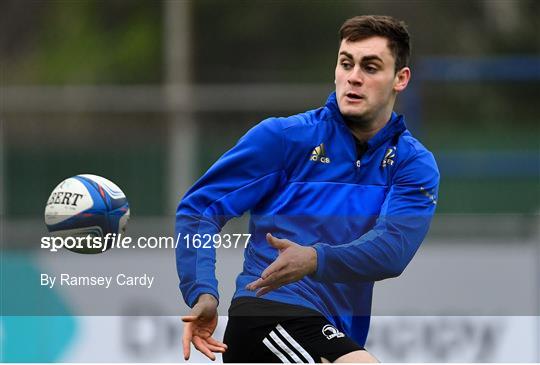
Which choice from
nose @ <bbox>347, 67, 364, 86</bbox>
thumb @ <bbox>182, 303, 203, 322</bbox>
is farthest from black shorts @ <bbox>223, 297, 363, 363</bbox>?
nose @ <bbox>347, 67, 364, 86</bbox>

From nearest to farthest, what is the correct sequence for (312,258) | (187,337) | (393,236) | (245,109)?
(187,337)
(312,258)
(393,236)
(245,109)

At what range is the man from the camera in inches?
135

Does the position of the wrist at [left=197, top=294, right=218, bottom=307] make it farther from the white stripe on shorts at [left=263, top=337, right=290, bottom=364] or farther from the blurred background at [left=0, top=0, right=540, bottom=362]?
the blurred background at [left=0, top=0, right=540, bottom=362]

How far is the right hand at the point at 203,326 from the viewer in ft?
10.9

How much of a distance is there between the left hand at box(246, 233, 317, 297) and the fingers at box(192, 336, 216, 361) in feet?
0.88

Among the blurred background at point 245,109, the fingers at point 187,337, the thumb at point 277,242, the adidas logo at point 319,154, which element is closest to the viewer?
the fingers at point 187,337

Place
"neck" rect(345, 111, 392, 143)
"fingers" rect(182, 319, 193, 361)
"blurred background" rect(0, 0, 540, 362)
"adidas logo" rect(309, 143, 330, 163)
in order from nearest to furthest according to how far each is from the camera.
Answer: "fingers" rect(182, 319, 193, 361) → "adidas logo" rect(309, 143, 330, 163) → "neck" rect(345, 111, 392, 143) → "blurred background" rect(0, 0, 540, 362)

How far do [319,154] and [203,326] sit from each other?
0.64m

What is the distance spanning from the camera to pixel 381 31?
3607 millimetres

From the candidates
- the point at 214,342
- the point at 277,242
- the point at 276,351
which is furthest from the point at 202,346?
the point at 277,242

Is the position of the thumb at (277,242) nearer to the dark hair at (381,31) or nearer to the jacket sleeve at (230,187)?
the jacket sleeve at (230,187)

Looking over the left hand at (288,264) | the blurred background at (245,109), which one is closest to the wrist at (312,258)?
the left hand at (288,264)

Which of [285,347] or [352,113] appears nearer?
[285,347]

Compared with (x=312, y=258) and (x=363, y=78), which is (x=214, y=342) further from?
(x=363, y=78)
